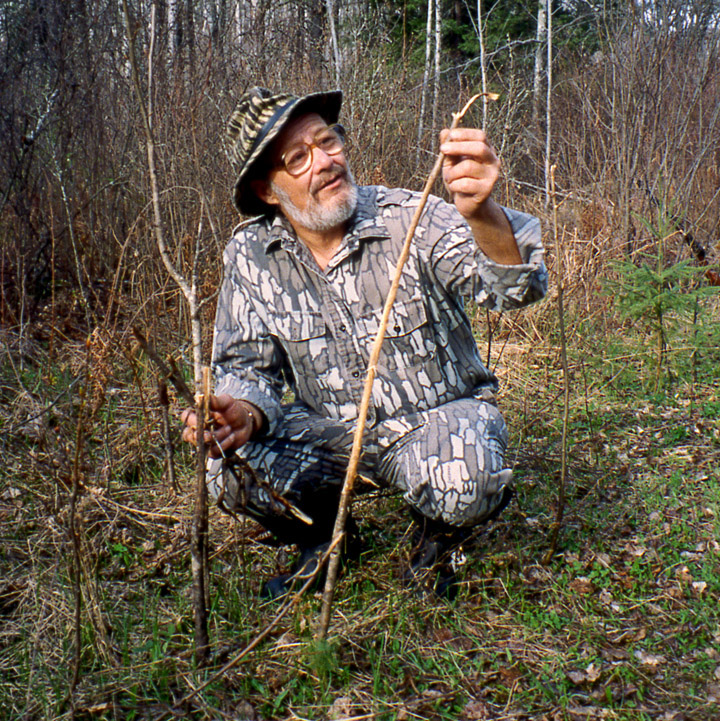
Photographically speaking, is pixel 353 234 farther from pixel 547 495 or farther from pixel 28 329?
pixel 28 329

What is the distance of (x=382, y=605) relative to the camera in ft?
8.54

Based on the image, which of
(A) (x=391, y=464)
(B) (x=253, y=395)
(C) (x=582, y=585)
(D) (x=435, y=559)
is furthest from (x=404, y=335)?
(C) (x=582, y=585)

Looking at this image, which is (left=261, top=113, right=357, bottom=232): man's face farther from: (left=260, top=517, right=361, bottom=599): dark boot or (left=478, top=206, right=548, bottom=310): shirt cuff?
(left=260, top=517, right=361, bottom=599): dark boot

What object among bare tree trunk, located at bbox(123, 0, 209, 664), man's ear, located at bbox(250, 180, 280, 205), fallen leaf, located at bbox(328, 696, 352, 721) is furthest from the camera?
man's ear, located at bbox(250, 180, 280, 205)

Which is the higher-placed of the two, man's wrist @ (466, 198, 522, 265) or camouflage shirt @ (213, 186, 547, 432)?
man's wrist @ (466, 198, 522, 265)

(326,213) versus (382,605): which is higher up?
(326,213)

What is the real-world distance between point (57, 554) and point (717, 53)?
7.42 m

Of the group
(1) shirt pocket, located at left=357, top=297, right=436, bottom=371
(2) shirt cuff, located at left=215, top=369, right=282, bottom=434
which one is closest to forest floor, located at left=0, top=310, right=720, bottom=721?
(2) shirt cuff, located at left=215, top=369, right=282, bottom=434

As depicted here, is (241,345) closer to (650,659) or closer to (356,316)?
(356,316)

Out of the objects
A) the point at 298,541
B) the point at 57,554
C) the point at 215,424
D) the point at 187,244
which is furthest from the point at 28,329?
the point at 215,424

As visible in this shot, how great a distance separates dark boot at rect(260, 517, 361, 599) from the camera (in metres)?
2.79

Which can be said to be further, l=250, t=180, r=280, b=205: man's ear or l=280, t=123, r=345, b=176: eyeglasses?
l=250, t=180, r=280, b=205: man's ear

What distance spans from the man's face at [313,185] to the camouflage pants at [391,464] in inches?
30.5

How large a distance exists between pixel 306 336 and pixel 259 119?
822mm
